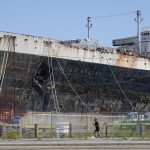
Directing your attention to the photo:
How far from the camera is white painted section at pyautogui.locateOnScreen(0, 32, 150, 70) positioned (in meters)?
35.9

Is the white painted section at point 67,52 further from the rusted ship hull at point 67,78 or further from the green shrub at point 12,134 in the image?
the green shrub at point 12,134

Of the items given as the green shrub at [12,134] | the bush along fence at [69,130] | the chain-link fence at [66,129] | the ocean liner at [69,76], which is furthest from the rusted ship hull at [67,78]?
the green shrub at [12,134]

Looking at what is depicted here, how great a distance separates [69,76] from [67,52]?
196cm

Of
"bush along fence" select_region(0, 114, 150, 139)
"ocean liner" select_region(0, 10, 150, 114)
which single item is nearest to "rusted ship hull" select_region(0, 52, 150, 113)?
"ocean liner" select_region(0, 10, 150, 114)

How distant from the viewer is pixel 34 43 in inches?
1439

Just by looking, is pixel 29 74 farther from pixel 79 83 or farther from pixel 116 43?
pixel 116 43

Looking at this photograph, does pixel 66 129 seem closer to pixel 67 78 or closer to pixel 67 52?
pixel 67 78

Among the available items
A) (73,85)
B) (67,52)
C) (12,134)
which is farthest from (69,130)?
(67,52)

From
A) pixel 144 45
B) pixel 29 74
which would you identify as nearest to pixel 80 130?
pixel 29 74

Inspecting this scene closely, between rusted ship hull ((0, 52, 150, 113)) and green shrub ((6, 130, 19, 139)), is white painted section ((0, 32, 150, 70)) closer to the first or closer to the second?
rusted ship hull ((0, 52, 150, 113))

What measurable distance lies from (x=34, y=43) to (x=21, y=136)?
1177 cm

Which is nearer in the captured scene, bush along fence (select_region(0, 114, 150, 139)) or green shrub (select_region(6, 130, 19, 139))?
green shrub (select_region(6, 130, 19, 139))

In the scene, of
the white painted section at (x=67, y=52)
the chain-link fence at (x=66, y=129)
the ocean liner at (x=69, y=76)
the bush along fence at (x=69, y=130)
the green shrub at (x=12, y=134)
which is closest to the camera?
the green shrub at (x=12, y=134)

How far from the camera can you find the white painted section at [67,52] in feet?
118
